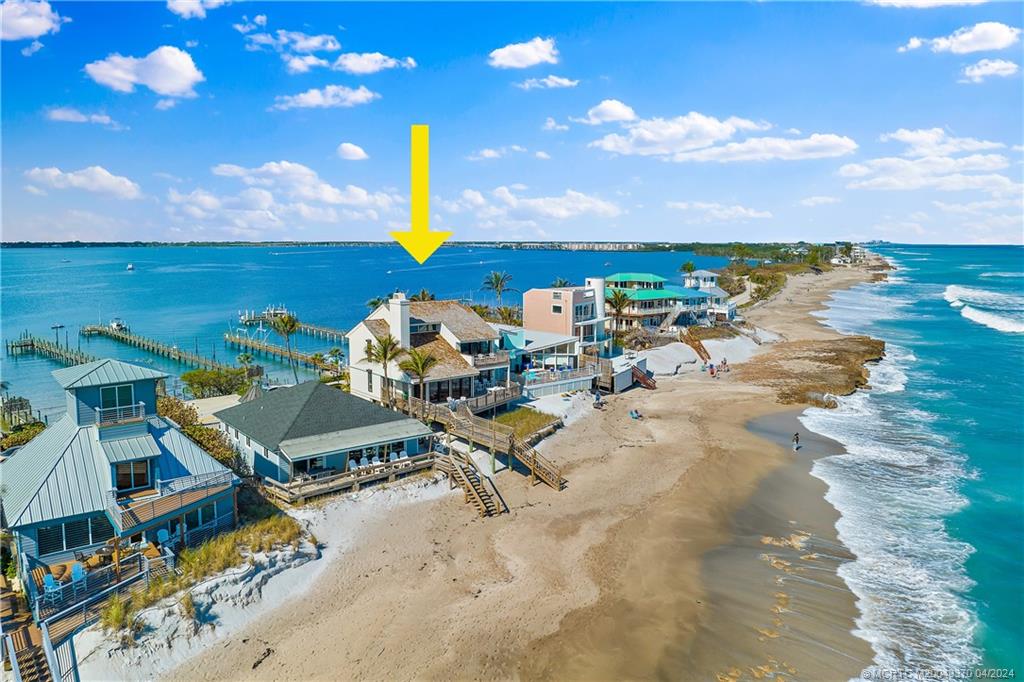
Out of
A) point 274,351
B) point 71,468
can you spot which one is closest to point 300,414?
point 71,468

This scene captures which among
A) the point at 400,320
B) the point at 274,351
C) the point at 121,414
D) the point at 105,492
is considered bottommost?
the point at 274,351

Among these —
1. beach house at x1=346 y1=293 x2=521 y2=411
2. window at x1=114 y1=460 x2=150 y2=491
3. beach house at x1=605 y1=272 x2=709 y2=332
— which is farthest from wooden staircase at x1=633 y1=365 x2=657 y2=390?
window at x1=114 y1=460 x2=150 y2=491

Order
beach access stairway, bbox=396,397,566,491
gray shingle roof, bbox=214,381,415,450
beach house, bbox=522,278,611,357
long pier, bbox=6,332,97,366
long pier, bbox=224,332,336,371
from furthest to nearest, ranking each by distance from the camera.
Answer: long pier, bbox=6,332,97,366, long pier, bbox=224,332,336,371, beach house, bbox=522,278,611,357, beach access stairway, bbox=396,397,566,491, gray shingle roof, bbox=214,381,415,450

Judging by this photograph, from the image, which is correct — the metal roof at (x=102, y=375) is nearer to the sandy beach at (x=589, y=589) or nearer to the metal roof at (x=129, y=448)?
the metal roof at (x=129, y=448)

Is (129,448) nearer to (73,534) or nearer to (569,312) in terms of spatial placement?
(73,534)

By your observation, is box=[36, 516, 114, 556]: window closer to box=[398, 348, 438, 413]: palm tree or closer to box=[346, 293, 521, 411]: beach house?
box=[398, 348, 438, 413]: palm tree

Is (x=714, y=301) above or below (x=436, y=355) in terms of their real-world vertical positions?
above
